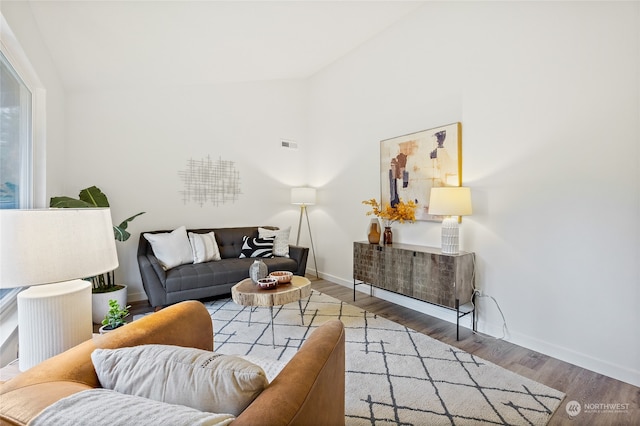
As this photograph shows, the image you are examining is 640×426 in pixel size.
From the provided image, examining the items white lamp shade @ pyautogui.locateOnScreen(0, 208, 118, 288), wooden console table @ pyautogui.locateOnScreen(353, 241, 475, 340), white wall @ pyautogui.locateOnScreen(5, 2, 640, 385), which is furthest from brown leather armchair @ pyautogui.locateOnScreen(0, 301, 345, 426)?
white wall @ pyautogui.locateOnScreen(5, 2, 640, 385)

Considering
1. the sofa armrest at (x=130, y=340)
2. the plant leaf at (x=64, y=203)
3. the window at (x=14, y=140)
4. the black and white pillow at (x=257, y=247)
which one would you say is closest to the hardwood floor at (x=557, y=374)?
the black and white pillow at (x=257, y=247)

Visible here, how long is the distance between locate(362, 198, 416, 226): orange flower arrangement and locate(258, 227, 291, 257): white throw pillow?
1340mm

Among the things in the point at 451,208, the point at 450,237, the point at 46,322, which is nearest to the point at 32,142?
the point at 46,322

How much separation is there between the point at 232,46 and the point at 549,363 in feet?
14.0

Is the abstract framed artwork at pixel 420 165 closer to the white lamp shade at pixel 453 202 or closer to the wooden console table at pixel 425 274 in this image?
the white lamp shade at pixel 453 202

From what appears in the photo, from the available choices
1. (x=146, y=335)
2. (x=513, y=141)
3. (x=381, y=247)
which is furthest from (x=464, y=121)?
(x=146, y=335)

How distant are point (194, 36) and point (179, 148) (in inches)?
62.5

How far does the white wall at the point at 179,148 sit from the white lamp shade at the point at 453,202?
2874mm

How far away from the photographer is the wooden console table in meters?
2.74

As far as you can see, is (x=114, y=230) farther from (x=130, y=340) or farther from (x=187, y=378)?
(x=187, y=378)

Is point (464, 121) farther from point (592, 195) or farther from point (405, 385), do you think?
point (405, 385)

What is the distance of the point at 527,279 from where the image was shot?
258 cm

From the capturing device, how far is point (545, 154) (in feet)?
8.04

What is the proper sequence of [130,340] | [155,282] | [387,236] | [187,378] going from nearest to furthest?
[187,378] < [130,340] < [155,282] < [387,236]
